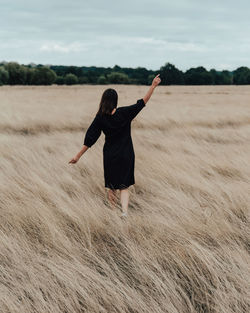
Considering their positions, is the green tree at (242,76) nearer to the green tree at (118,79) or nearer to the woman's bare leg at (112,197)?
the green tree at (118,79)

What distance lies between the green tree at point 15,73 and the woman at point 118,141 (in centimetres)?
7808

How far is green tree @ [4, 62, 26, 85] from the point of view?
7644 centimetres

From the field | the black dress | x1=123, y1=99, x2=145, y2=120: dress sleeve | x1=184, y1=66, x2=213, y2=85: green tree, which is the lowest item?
the field

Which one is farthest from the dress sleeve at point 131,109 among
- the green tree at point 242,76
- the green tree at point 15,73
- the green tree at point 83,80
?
the green tree at point 242,76

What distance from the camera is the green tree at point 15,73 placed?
76.4m

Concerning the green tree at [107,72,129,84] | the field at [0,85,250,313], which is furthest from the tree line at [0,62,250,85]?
the field at [0,85,250,313]

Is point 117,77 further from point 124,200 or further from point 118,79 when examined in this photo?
point 124,200

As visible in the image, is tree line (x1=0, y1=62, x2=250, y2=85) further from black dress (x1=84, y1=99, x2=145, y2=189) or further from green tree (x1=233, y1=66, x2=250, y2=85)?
black dress (x1=84, y1=99, x2=145, y2=189)

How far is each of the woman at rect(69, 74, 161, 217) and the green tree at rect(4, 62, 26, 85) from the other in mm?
78078

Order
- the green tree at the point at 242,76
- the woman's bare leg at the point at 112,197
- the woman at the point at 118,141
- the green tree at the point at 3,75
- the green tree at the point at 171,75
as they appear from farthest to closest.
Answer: the green tree at the point at 242,76 → the green tree at the point at 171,75 → the green tree at the point at 3,75 → the woman's bare leg at the point at 112,197 → the woman at the point at 118,141

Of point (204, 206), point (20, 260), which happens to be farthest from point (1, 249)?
point (204, 206)

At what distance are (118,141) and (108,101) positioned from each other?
1.51 ft

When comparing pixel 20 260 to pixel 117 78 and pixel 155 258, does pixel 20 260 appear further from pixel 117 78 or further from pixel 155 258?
pixel 117 78

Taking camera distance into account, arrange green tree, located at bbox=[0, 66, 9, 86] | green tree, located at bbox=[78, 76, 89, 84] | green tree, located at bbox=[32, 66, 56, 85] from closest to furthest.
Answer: green tree, located at bbox=[0, 66, 9, 86], green tree, located at bbox=[32, 66, 56, 85], green tree, located at bbox=[78, 76, 89, 84]
